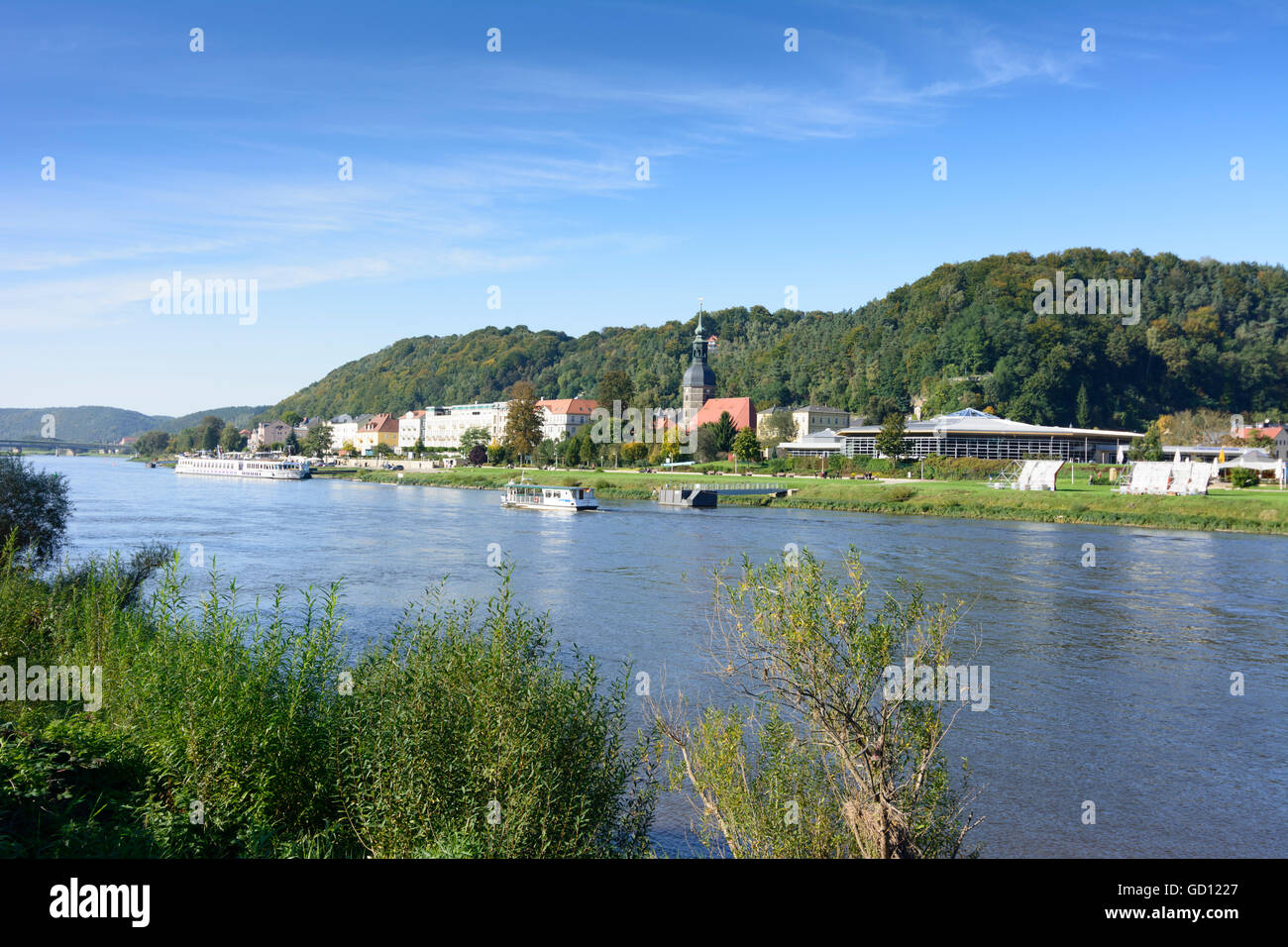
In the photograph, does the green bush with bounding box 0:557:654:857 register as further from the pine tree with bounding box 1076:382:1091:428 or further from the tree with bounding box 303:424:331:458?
the tree with bounding box 303:424:331:458

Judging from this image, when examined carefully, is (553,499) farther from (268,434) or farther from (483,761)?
(268,434)

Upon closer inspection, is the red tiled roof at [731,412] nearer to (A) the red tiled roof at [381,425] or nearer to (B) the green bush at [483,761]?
(A) the red tiled roof at [381,425]

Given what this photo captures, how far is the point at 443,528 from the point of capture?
4841cm

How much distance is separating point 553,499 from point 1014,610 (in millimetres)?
40944

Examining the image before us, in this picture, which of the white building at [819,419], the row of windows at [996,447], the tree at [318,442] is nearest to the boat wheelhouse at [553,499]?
the row of windows at [996,447]

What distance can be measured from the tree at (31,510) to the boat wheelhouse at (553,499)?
127ft

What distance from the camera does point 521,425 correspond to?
367 feet

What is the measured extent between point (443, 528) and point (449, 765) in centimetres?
4114

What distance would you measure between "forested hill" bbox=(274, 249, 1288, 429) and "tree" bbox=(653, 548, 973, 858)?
99.8 meters

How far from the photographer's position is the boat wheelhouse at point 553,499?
62.2 m

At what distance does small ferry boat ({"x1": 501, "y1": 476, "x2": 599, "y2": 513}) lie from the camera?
204ft

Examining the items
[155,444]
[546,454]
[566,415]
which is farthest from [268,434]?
[546,454]

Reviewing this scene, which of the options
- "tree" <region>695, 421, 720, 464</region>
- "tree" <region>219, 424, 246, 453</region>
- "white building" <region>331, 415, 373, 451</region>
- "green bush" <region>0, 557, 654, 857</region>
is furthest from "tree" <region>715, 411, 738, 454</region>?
"tree" <region>219, 424, 246, 453</region>
